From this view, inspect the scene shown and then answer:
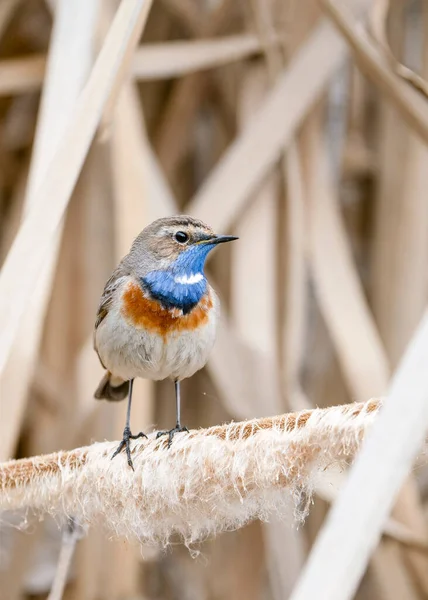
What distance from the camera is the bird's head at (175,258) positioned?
221cm

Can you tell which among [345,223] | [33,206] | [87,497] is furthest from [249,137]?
[87,497]

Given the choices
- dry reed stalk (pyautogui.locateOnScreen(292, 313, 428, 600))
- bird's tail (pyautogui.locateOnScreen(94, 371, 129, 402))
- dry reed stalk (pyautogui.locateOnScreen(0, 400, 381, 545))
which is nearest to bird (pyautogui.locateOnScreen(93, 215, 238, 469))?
bird's tail (pyautogui.locateOnScreen(94, 371, 129, 402))

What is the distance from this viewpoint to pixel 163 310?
2.19m

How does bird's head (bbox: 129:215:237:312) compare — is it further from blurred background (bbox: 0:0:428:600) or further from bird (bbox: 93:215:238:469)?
blurred background (bbox: 0:0:428:600)

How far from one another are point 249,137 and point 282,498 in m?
1.48

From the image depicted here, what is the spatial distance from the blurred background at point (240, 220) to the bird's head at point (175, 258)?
0.65ft

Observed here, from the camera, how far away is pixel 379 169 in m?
2.97

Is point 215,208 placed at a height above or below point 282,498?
above

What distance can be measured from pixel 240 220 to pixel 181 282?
0.49 m

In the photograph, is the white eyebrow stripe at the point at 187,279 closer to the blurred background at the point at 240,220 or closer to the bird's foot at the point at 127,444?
the blurred background at the point at 240,220

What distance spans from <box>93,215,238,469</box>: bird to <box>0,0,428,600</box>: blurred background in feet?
0.57

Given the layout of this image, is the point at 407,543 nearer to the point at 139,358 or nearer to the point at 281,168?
the point at 139,358

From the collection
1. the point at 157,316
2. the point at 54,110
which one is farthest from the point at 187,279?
the point at 54,110

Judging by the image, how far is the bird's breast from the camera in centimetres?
218
